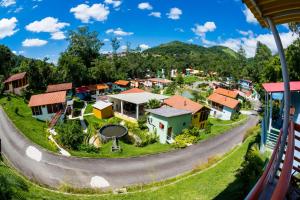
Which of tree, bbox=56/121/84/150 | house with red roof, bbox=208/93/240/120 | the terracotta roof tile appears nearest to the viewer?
tree, bbox=56/121/84/150

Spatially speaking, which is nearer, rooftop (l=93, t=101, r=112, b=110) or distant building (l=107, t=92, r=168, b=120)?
distant building (l=107, t=92, r=168, b=120)

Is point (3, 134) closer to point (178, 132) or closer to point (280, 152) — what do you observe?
point (178, 132)

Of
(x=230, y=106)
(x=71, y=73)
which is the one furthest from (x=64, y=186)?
(x=71, y=73)

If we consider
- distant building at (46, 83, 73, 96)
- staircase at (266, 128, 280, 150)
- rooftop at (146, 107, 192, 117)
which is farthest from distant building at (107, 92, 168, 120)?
staircase at (266, 128, 280, 150)

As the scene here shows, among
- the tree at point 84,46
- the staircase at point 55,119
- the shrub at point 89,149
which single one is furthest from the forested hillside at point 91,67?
the shrub at point 89,149

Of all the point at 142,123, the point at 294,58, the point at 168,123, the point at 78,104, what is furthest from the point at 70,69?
the point at 294,58

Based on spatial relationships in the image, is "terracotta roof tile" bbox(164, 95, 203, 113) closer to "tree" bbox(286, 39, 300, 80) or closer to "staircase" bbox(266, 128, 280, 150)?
"tree" bbox(286, 39, 300, 80)

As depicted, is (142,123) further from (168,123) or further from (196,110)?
(196,110)
